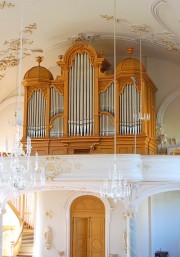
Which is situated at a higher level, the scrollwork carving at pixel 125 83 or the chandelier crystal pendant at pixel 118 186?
the scrollwork carving at pixel 125 83

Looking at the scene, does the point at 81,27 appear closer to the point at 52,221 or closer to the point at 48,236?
the point at 52,221

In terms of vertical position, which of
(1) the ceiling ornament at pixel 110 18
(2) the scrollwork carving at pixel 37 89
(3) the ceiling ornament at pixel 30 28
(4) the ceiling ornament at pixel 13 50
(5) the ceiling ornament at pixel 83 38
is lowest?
(2) the scrollwork carving at pixel 37 89

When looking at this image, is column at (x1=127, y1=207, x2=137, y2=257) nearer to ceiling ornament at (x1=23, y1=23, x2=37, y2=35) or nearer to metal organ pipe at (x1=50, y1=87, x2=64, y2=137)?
metal organ pipe at (x1=50, y1=87, x2=64, y2=137)

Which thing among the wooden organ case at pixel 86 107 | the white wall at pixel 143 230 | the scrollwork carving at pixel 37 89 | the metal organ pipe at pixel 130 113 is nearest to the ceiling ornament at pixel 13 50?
the wooden organ case at pixel 86 107

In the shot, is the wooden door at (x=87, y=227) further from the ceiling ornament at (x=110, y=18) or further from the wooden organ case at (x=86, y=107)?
the ceiling ornament at (x=110, y=18)

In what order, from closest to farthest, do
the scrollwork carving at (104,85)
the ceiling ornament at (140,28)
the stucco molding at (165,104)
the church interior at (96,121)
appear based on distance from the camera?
the church interior at (96,121) → the ceiling ornament at (140,28) → the scrollwork carving at (104,85) → the stucco molding at (165,104)

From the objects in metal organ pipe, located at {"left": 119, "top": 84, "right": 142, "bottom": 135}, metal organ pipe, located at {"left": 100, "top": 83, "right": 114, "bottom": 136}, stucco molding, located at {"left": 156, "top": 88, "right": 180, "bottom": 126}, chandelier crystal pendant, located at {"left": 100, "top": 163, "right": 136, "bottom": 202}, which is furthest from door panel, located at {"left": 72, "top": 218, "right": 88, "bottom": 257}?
stucco molding, located at {"left": 156, "top": 88, "right": 180, "bottom": 126}

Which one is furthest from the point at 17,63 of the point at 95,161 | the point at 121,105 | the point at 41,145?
the point at 95,161

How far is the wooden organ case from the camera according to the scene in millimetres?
16062

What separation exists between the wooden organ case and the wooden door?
245cm

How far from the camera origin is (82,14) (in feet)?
48.7

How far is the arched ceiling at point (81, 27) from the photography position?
1368 cm

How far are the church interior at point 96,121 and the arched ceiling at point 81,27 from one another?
0.12ft

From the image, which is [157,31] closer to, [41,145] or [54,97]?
[54,97]
